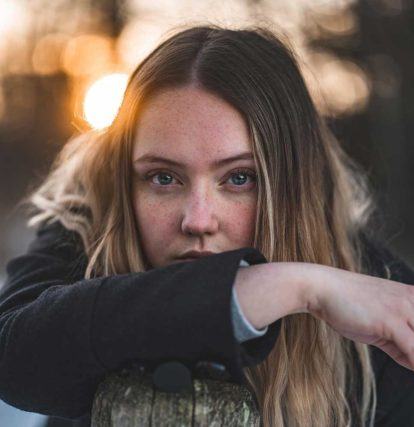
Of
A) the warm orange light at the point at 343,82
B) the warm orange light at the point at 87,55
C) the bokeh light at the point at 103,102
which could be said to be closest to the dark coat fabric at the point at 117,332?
the bokeh light at the point at 103,102

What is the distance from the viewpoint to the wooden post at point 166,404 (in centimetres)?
164

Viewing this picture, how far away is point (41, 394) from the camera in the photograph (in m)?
1.82

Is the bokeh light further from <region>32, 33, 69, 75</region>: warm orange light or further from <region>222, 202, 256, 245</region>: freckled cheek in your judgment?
<region>32, 33, 69, 75</region>: warm orange light

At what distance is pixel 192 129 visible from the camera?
6.69 ft

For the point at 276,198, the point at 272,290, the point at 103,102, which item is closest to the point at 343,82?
the point at 103,102

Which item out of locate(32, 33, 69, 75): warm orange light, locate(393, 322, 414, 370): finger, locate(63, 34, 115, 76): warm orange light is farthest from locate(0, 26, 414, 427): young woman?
locate(32, 33, 69, 75): warm orange light

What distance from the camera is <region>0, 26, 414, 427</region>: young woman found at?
65.2 inches

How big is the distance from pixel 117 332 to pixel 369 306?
0.51m

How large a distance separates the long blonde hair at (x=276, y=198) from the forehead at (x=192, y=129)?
32 mm

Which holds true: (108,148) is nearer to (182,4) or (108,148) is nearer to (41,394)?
(41,394)

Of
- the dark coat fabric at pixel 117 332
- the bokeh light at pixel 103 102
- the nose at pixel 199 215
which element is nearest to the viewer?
the dark coat fabric at pixel 117 332

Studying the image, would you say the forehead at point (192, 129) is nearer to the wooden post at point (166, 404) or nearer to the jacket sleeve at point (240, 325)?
the jacket sleeve at point (240, 325)

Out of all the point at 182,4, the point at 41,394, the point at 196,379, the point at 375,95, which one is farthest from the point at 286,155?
the point at 375,95

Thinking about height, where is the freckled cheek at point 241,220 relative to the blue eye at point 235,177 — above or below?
below
